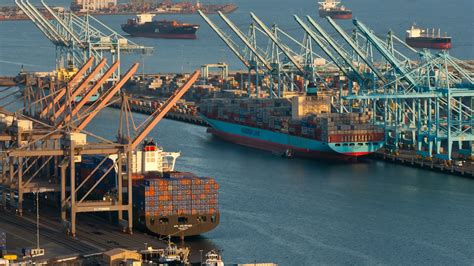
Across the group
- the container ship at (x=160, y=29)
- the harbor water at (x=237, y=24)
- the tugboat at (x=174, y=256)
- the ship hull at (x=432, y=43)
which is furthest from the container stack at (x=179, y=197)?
the container ship at (x=160, y=29)

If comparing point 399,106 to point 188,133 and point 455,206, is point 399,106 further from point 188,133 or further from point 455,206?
point 455,206

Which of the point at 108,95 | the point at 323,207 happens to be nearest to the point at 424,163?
the point at 323,207

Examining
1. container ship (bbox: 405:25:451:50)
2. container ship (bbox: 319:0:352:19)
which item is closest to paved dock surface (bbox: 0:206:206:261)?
container ship (bbox: 405:25:451:50)

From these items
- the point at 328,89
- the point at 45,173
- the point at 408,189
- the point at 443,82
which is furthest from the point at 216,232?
the point at 328,89

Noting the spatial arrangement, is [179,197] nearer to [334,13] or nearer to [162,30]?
[162,30]

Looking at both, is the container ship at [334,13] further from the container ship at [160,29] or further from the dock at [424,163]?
the dock at [424,163]

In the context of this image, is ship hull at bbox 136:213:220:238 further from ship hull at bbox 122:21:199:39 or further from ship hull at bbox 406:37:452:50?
ship hull at bbox 122:21:199:39
